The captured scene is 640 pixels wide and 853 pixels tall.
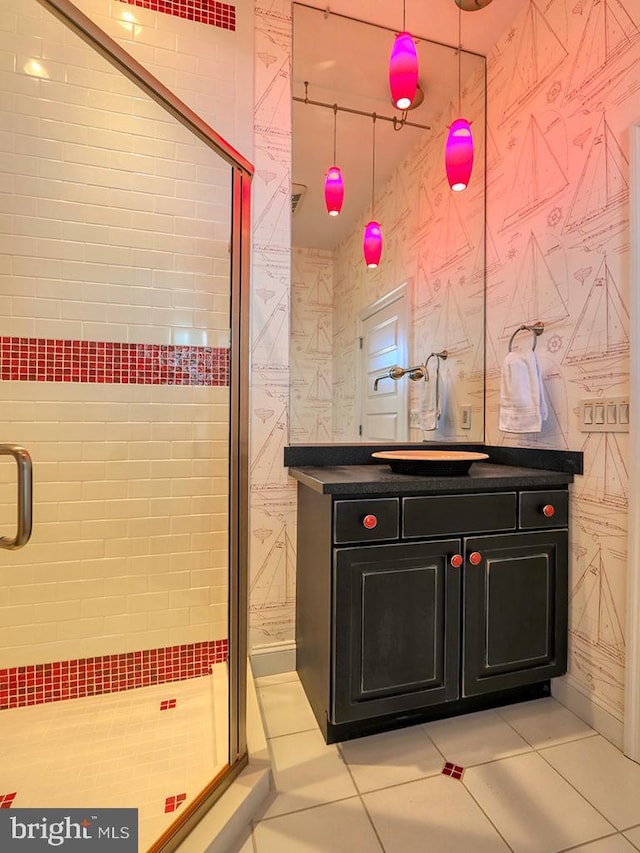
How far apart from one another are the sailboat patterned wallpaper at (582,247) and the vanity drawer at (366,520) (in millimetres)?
753

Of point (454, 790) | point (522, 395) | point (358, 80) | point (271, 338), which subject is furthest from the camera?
point (358, 80)

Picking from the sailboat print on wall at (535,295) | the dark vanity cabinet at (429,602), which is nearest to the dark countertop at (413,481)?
the dark vanity cabinet at (429,602)

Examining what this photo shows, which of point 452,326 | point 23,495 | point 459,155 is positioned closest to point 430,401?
point 452,326

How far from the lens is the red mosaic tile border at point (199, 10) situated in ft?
5.46

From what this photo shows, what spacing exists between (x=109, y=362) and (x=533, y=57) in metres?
2.19

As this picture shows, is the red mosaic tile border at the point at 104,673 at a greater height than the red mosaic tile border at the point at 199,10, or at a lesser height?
lesser

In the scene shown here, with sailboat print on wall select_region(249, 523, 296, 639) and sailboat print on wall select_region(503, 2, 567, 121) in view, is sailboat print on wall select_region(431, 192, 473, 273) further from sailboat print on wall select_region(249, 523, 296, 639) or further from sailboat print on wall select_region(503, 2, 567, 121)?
sailboat print on wall select_region(249, 523, 296, 639)

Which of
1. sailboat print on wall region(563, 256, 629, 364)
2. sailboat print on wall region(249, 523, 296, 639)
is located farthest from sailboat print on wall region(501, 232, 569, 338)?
sailboat print on wall region(249, 523, 296, 639)

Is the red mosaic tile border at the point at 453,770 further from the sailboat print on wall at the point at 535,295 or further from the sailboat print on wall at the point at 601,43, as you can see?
the sailboat print on wall at the point at 601,43

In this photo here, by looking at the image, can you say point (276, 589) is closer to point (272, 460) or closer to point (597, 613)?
point (272, 460)

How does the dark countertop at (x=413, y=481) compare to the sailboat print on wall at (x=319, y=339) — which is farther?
the sailboat print on wall at (x=319, y=339)

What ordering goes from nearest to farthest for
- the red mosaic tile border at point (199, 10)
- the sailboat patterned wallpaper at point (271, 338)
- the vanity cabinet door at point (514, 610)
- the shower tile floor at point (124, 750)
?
the shower tile floor at point (124, 750) < the vanity cabinet door at point (514, 610) < the red mosaic tile border at point (199, 10) < the sailboat patterned wallpaper at point (271, 338)

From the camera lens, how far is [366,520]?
1.35m

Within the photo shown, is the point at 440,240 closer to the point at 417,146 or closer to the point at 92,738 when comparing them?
the point at 417,146
